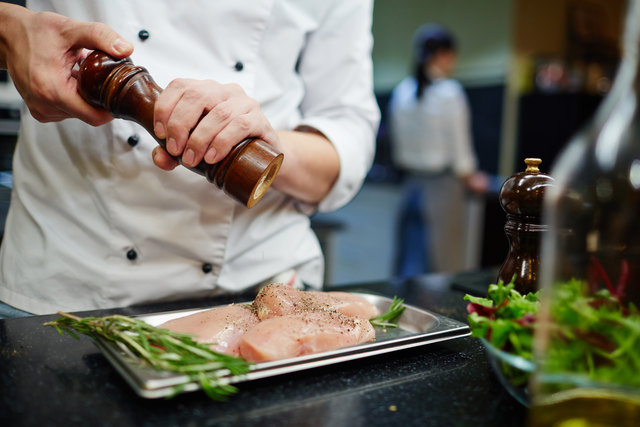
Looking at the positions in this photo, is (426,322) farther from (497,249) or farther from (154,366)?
(497,249)

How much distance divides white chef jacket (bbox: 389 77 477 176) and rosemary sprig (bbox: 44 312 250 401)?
303 cm

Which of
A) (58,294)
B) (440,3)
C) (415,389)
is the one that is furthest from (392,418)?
(440,3)

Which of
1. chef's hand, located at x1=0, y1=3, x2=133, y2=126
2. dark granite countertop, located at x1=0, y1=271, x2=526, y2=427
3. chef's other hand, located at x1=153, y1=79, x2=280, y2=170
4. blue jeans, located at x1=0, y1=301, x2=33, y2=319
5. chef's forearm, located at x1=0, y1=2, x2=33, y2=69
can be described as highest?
chef's forearm, located at x1=0, y1=2, x2=33, y2=69

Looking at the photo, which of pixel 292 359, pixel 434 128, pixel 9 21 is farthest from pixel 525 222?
pixel 434 128

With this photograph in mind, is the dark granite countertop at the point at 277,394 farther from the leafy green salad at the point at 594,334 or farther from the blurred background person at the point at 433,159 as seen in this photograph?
the blurred background person at the point at 433,159

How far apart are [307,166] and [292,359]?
0.45m

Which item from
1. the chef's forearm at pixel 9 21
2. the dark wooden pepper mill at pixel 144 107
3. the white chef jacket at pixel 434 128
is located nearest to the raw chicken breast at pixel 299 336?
the dark wooden pepper mill at pixel 144 107

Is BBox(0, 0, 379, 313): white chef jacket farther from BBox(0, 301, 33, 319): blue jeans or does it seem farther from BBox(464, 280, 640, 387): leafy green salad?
BBox(464, 280, 640, 387): leafy green salad

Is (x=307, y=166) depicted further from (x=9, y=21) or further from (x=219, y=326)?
(x=9, y=21)

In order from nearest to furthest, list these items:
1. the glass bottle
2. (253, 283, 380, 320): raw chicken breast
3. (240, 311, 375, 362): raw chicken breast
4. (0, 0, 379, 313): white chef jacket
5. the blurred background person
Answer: the glass bottle, (240, 311, 375, 362): raw chicken breast, (253, 283, 380, 320): raw chicken breast, (0, 0, 379, 313): white chef jacket, the blurred background person

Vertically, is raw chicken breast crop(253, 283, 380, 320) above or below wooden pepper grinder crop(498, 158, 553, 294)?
below

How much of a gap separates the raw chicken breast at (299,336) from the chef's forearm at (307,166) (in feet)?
1.05

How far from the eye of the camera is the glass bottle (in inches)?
16.0

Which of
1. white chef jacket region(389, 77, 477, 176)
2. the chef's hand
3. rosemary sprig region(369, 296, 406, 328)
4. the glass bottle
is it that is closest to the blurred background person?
white chef jacket region(389, 77, 477, 176)
